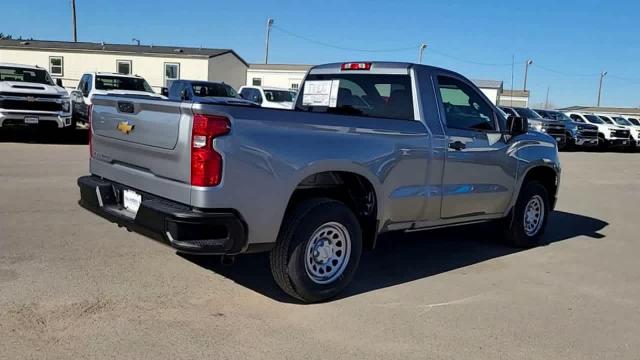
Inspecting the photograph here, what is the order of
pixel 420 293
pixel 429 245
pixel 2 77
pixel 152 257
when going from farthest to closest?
pixel 2 77, pixel 429 245, pixel 152 257, pixel 420 293

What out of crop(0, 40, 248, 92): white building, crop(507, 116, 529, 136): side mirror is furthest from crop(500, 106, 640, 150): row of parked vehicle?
crop(0, 40, 248, 92): white building

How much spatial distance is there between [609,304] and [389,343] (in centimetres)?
233

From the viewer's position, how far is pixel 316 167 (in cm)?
437

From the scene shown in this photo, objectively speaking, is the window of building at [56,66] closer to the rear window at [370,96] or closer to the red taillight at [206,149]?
the rear window at [370,96]

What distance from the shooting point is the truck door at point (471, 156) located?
5.59 metres

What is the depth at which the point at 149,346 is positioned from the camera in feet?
12.1

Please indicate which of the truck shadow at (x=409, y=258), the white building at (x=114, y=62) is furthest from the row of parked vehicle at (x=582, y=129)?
the white building at (x=114, y=62)

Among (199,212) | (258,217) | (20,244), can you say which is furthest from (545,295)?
(20,244)

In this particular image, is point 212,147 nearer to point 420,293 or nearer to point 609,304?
point 420,293

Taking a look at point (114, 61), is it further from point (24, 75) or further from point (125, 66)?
point (24, 75)

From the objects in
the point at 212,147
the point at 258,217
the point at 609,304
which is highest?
the point at 212,147

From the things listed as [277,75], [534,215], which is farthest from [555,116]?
[534,215]

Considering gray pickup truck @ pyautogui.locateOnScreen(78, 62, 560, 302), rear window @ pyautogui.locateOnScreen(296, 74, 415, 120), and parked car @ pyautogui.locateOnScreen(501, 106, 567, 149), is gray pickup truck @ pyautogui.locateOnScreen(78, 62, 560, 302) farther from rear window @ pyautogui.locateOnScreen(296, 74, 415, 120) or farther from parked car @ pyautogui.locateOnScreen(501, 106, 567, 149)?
parked car @ pyautogui.locateOnScreen(501, 106, 567, 149)

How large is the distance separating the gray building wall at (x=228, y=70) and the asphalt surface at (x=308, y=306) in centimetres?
3226
